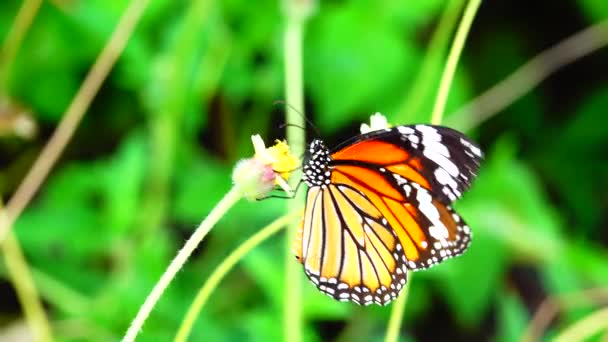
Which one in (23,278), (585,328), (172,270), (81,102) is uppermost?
(81,102)

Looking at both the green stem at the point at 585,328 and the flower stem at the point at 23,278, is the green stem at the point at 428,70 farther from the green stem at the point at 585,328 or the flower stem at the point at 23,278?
the flower stem at the point at 23,278

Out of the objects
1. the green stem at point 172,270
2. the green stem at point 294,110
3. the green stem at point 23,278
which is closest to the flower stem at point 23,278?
the green stem at point 23,278

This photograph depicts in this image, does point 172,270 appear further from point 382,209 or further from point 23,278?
point 23,278

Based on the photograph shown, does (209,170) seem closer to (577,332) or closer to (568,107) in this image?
(577,332)

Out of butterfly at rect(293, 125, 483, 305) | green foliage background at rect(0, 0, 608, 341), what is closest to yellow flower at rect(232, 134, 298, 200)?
butterfly at rect(293, 125, 483, 305)

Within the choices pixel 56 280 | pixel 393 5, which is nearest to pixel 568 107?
pixel 393 5

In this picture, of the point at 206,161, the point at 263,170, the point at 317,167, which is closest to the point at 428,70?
the point at 206,161
